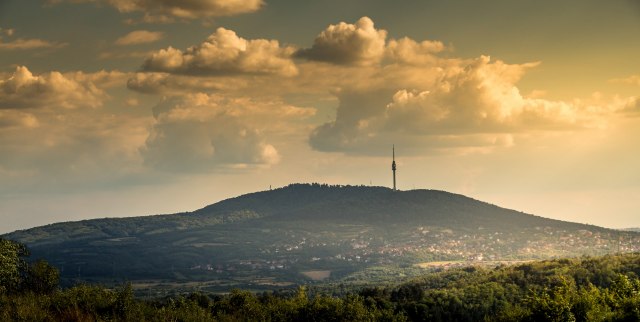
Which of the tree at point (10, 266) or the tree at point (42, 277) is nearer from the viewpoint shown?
the tree at point (10, 266)

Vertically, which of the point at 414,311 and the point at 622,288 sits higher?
the point at 622,288

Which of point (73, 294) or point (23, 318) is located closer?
point (23, 318)

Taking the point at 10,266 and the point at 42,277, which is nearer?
the point at 10,266

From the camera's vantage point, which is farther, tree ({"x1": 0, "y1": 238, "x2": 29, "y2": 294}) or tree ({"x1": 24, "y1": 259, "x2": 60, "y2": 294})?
tree ({"x1": 24, "y1": 259, "x2": 60, "y2": 294})

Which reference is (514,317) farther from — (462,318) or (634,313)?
(462,318)

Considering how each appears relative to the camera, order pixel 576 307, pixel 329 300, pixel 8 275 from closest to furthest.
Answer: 1. pixel 576 307
2. pixel 329 300
3. pixel 8 275

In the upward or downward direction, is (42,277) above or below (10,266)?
below

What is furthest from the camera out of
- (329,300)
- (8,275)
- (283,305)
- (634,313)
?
(8,275)

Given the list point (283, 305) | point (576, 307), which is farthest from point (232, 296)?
point (576, 307)

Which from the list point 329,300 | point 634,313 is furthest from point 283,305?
point 634,313
